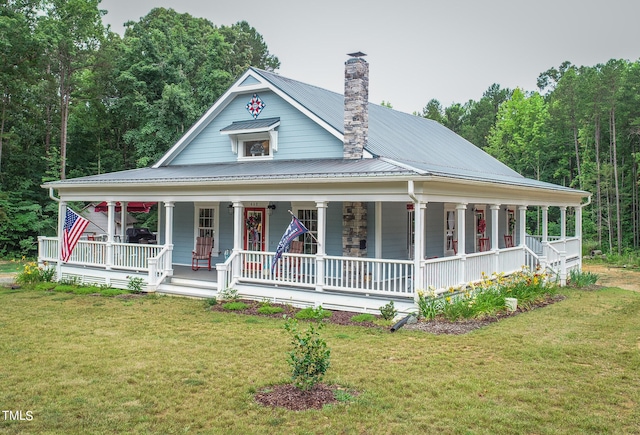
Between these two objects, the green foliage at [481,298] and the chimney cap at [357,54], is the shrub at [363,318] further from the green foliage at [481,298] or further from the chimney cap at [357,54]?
the chimney cap at [357,54]

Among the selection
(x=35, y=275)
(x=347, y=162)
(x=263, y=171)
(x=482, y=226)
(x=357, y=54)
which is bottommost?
(x=35, y=275)

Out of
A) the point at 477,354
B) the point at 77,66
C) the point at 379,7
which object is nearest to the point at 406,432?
the point at 477,354

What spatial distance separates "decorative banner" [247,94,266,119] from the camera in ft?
55.0

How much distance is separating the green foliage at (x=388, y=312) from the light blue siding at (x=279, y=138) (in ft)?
16.6

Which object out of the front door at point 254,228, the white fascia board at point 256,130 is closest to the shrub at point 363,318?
the front door at point 254,228

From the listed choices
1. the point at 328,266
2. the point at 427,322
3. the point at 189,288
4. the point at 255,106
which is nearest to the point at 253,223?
the point at 189,288

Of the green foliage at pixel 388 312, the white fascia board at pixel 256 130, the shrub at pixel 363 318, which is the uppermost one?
the white fascia board at pixel 256 130

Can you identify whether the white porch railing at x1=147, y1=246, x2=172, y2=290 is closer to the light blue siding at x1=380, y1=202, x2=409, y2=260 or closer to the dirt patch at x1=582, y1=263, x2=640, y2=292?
the light blue siding at x1=380, y1=202, x2=409, y2=260

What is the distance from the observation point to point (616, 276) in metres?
22.5

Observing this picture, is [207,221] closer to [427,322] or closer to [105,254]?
[105,254]

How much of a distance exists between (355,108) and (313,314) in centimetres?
548

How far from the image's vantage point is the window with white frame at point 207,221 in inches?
693

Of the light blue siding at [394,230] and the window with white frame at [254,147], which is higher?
the window with white frame at [254,147]

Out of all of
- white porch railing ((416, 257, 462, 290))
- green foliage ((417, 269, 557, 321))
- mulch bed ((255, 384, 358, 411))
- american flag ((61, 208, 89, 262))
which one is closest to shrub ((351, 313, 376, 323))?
green foliage ((417, 269, 557, 321))
